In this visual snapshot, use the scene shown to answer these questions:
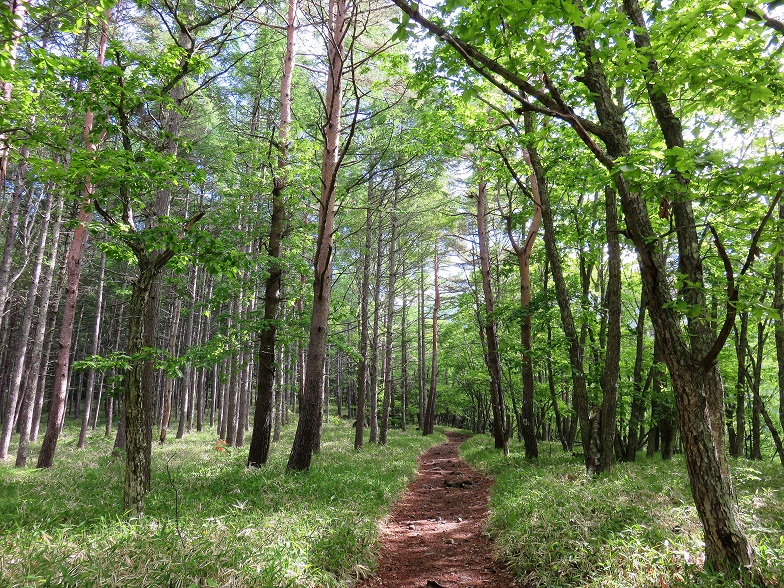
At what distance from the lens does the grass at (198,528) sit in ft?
11.9

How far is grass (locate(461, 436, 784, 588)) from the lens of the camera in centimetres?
394

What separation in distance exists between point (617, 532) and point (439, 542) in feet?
8.72

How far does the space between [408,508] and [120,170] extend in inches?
302

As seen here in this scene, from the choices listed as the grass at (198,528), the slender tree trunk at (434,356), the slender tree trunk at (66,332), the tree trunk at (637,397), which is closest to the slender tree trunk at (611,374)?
the tree trunk at (637,397)

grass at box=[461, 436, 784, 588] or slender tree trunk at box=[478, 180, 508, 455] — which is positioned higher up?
slender tree trunk at box=[478, 180, 508, 455]

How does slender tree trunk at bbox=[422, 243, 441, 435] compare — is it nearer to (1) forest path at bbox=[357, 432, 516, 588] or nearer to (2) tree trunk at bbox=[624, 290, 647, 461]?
(2) tree trunk at bbox=[624, 290, 647, 461]

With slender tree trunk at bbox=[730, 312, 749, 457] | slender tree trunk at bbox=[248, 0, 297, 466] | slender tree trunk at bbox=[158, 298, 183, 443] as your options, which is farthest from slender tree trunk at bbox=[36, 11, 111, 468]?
slender tree trunk at bbox=[730, 312, 749, 457]

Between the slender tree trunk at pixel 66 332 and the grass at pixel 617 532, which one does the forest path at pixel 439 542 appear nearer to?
the grass at pixel 617 532

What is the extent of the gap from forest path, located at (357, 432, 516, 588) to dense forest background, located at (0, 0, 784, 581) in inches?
96.9

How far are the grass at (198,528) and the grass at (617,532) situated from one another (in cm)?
210

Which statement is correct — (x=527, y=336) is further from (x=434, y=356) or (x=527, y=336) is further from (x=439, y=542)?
(x=434, y=356)

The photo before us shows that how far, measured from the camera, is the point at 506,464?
1198 cm

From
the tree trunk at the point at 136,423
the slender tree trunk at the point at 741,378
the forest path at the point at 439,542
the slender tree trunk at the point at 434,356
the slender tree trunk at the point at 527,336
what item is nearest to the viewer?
the forest path at the point at 439,542

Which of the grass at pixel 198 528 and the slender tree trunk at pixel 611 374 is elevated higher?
the slender tree trunk at pixel 611 374
